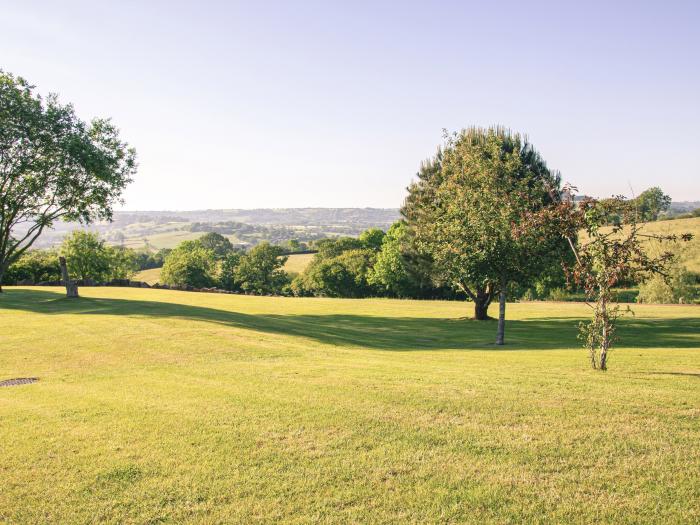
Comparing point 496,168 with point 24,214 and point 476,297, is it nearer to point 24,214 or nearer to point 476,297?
point 476,297

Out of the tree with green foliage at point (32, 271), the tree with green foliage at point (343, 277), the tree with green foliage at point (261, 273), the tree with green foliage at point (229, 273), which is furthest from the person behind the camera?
the tree with green foliage at point (229, 273)

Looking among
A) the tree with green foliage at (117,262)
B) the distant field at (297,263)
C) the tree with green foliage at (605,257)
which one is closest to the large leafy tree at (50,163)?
the tree with green foliage at (605,257)

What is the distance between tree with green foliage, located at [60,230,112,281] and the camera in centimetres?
9343

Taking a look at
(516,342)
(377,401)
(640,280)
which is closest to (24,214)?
(516,342)

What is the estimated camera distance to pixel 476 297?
46781 mm

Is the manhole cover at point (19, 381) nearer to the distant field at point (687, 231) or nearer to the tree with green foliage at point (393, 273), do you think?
the tree with green foliage at point (393, 273)

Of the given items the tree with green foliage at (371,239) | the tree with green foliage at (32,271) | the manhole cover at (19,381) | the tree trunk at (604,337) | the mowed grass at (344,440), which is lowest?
the manhole cover at (19,381)

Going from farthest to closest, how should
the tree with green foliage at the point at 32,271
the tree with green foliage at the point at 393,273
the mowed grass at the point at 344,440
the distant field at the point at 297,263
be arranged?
the distant field at the point at 297,263, the tree with green foliage at the point at 393,273, the tree with green foliage at the point at 32,271, the mowed grass at the point at 344,440

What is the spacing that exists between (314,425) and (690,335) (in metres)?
31.4

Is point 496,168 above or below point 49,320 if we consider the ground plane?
above

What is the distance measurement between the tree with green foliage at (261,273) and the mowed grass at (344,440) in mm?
92809

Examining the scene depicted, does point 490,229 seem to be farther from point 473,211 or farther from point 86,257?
point 86,257

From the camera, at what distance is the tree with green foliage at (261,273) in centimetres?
11325

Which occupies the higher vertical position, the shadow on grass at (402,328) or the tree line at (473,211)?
the tree line at (473,211)
